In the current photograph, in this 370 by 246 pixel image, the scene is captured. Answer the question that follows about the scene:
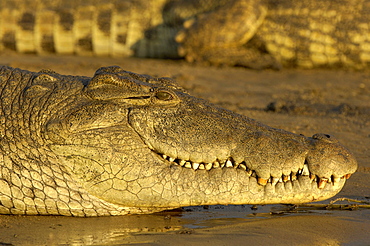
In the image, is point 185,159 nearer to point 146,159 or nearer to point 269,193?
point 146,159

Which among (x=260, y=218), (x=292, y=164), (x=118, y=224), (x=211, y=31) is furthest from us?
(x=211, y=31)

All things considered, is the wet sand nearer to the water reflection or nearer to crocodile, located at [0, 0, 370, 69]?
the water reflection

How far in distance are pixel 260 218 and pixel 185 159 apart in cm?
65

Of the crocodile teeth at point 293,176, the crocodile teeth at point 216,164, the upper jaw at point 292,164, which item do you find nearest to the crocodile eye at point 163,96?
the upper jaw at point 292,164

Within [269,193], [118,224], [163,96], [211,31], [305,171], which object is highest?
[211,31]

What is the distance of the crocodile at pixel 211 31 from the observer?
9008mm

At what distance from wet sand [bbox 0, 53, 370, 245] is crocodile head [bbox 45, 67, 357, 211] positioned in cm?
18

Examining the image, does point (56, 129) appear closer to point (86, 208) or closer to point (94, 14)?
point (86, 208)

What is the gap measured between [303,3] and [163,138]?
664 cm

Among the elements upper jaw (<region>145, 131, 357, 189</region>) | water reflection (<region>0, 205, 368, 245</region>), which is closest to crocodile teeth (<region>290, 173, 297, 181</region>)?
upper jaw (<region>145, 131, 357, 189</region>)

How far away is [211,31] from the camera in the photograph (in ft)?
29.4

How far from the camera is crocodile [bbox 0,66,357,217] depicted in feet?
10.4

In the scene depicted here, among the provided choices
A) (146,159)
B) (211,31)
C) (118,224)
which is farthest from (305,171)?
(211,31)

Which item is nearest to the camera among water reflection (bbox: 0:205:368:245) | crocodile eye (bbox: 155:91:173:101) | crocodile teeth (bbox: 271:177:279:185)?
water reflection (bbox: 0:205:368:245)
